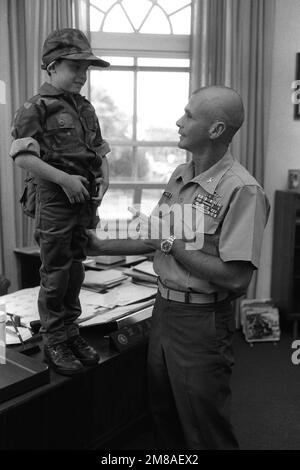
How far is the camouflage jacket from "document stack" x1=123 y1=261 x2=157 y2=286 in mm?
972

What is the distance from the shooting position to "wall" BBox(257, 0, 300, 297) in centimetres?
376

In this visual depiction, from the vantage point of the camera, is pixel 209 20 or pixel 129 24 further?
pixel 129 24

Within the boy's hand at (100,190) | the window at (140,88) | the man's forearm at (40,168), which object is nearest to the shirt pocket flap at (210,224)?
the boy's hand at (100,190)

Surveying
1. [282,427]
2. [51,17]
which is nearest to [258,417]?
[282,427]

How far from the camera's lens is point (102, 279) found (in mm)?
2377

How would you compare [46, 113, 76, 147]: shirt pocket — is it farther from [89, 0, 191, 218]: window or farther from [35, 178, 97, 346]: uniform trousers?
[89, 0, 191, 218]: window

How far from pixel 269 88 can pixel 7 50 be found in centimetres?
206

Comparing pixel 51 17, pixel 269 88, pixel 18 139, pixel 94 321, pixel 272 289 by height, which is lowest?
pixel 272 289

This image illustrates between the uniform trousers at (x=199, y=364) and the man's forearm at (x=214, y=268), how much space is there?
0.39 feet

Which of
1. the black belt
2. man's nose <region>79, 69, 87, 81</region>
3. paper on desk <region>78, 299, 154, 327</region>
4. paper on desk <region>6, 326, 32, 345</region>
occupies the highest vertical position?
man's nose <region>79, 69, 87, 81</region>

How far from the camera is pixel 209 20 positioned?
354cm

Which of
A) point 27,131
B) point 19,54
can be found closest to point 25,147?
point 27,131

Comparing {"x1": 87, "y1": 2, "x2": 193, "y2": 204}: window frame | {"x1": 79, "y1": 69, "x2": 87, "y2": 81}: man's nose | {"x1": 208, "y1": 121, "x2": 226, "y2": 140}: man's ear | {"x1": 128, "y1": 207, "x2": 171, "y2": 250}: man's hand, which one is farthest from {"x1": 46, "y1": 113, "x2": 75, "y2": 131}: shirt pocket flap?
{"x1": 87, "y1": 2, "x2": 193, "y2": 204}: window frame

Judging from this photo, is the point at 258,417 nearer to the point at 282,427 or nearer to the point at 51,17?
the point at 282,427
